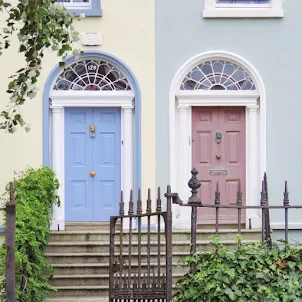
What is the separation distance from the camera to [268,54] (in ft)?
40.8

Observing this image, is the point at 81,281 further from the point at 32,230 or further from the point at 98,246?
the point at 32,230

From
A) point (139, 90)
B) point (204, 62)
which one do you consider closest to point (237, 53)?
point (204, 62)

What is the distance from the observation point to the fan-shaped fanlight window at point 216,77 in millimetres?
12594

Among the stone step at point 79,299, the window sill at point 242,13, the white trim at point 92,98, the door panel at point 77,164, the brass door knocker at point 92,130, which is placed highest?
the window sill at point 242,13

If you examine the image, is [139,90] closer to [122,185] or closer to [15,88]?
[122,185]

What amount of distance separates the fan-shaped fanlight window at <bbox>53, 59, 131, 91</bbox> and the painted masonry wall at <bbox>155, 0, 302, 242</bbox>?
67 centimetres

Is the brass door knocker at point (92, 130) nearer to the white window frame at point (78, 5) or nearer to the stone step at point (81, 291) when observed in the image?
the white window frame at point (78, 5)

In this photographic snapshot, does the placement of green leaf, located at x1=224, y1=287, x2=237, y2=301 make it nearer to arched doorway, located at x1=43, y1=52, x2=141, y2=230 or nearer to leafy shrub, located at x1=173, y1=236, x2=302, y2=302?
leafy shrub, located at x1=173, y1=236, x2=302, y2=302

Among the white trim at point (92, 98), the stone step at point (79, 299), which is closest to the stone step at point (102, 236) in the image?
the stone step at point (79, 299)

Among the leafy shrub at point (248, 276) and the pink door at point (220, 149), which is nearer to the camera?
the leafy shrub at point (248, 276)

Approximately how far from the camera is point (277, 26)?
12.4m

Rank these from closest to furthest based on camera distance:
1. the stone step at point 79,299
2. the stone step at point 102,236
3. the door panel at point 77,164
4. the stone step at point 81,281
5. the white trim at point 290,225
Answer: the stone step at point 79,299
the stone step at point 81,281
the stone step at point 102,236
the white trim at point 290,225
the door panel at point 77,164

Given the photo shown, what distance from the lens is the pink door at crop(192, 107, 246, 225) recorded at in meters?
12.7

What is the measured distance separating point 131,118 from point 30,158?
172cm
